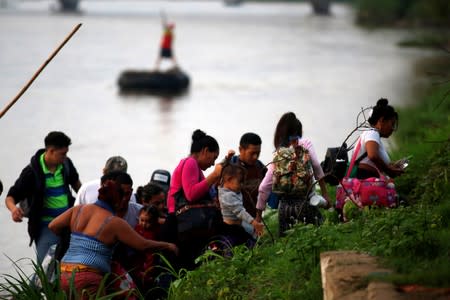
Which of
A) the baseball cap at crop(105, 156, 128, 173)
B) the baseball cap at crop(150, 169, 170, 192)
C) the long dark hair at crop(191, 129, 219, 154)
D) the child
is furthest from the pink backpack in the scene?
the baseball cap at crop(105, 156, 128, 173)

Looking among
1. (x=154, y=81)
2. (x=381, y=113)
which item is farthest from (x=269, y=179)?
(x=154, y=81)

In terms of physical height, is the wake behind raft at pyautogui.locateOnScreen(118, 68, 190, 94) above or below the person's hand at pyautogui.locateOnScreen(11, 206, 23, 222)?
below

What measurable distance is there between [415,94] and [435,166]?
23.4 meters

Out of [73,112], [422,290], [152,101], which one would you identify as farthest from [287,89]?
[422,290]

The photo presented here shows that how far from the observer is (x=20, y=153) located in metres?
23.0

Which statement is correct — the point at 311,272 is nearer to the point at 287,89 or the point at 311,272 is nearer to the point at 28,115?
the point at 28,115

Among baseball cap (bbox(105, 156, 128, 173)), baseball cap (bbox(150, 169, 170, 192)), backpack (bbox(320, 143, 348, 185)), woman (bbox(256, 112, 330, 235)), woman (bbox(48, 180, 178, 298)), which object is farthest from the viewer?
baseball cap (bbox(150, 169, 170, 192))

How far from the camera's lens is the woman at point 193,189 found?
889 centimetres

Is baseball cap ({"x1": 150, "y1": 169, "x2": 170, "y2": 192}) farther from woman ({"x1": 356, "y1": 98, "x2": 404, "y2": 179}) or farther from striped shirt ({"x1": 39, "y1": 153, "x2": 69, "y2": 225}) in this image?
woman ({"x1": 356, "y1": 98, "x2": 404, "y2": 179})

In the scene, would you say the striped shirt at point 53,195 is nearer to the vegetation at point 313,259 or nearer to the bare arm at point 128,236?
the vegetation at point 313,259

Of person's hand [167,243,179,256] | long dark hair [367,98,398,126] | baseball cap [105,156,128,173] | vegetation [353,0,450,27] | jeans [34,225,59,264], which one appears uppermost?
long dark hair [367,98,398,126]

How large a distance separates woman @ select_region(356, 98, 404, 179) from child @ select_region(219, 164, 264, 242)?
3.94 feet

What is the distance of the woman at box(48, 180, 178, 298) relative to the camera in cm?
786

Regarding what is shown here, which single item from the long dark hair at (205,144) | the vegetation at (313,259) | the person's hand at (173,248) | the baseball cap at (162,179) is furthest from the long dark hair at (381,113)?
the person's hand at (173,248)
